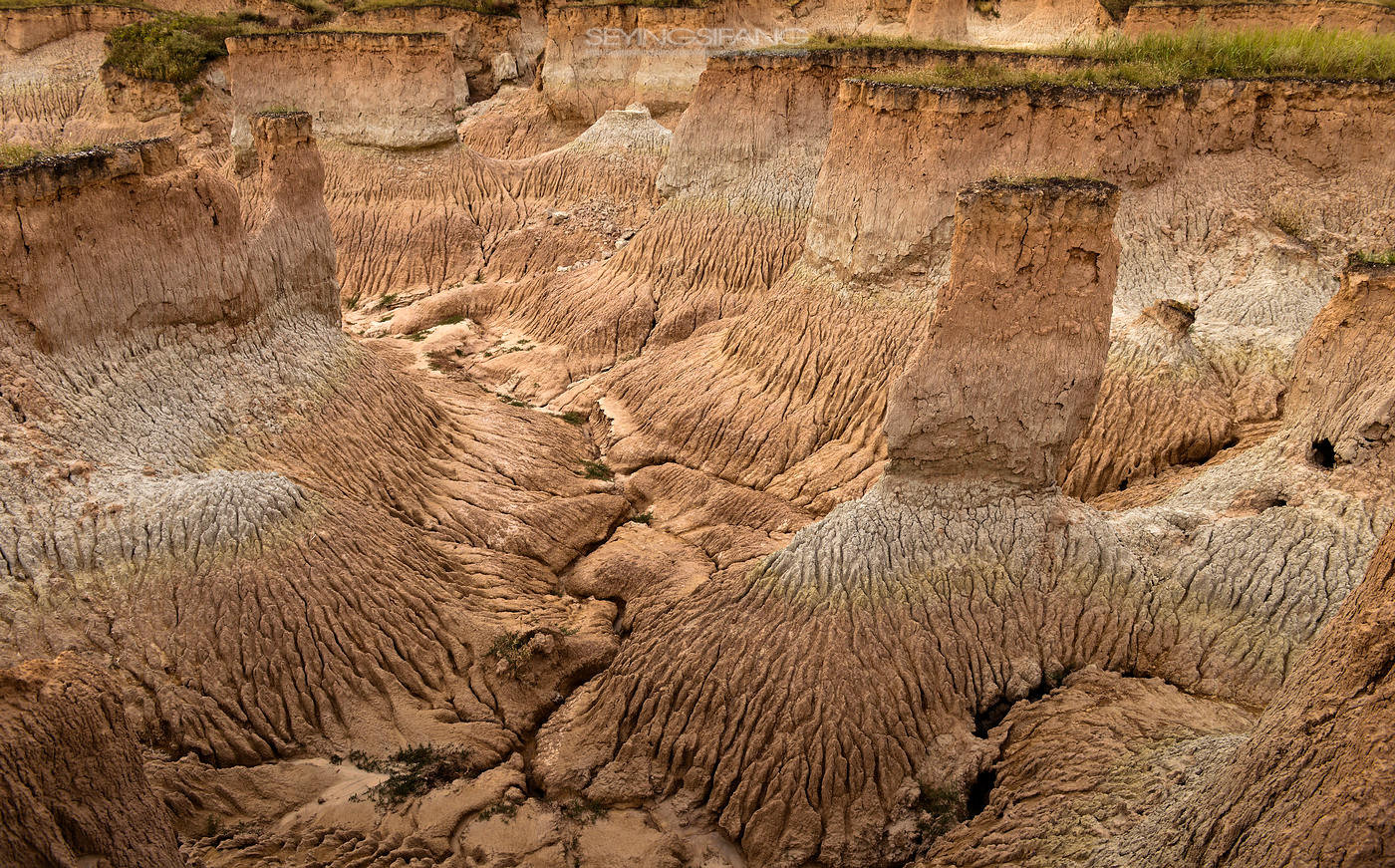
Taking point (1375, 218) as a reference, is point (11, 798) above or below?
below

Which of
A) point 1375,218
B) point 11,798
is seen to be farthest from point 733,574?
point 1375,218

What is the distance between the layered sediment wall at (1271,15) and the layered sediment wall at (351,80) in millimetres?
13000

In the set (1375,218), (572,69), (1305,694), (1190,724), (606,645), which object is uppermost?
(572,69)

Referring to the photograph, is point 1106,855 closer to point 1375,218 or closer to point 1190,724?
point 1190,724

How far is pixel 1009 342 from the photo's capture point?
9.06 metres

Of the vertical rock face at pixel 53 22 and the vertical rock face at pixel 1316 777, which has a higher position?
the vertical rock face at pixel 53 22

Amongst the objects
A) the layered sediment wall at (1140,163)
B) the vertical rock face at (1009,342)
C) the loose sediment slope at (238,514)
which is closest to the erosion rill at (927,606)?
the vertical rock face at (1009,342)

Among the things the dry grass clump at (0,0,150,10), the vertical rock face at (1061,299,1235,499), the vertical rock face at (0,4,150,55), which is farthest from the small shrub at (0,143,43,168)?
the dry grass clump at (0,0,150,10)

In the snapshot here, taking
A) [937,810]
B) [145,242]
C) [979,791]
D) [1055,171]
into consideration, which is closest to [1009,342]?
[979,791]

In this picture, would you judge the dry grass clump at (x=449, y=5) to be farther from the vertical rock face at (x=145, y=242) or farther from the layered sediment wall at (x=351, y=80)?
the vertical rock face at (x=145, y=242)

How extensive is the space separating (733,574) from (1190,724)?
370cm

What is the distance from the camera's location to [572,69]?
77.1ft

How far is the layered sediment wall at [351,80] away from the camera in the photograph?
66.6 feet

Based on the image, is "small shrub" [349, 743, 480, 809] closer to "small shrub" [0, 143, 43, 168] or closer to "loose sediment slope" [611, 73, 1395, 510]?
"loose sediment slope" [611, 73, 1395, 510]
